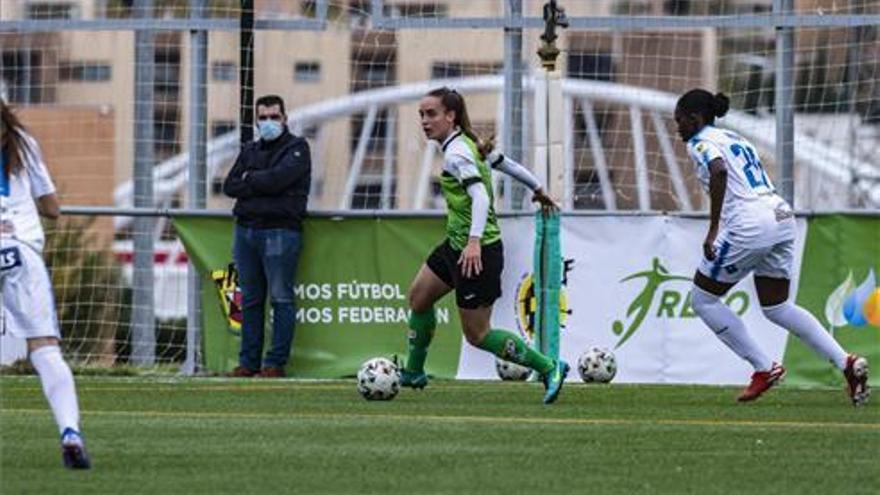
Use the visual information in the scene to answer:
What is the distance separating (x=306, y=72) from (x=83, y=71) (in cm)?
392

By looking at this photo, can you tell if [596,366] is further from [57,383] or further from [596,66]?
[57,383]

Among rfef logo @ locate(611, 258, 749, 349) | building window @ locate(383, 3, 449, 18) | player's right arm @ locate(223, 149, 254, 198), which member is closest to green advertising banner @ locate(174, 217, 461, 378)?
player's right arm @ locate(223, 149, 254, 198)

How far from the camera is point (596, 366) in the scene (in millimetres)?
17391

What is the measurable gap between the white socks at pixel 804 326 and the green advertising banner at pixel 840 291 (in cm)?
248

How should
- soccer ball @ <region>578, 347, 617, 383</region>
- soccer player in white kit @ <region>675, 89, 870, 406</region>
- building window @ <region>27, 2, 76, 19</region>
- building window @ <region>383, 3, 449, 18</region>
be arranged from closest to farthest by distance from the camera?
soccer player in white kit @ <region>675, 89, 870, 406</region> → soccer ball @ <region>578, 347, 617, 383</region> → building window @ <region>383, 3, 449, 18</region> → building window @ <region>27, 2, 76, 19</region>

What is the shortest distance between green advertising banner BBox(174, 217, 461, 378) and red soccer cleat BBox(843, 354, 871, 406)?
4.48 metres

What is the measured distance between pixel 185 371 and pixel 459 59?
18.7 ft

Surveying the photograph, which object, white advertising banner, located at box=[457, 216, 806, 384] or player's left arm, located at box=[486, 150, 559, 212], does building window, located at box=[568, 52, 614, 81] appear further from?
player's left arm, located at box=[486, 150, 559, 212]

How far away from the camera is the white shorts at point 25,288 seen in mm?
10234

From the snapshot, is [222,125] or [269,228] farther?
[222,125]

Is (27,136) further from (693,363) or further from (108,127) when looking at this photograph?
(108,127)

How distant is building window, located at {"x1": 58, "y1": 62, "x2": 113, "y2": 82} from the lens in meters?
27.2

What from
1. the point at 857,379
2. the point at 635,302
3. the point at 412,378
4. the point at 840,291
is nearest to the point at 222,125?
the point at 635,302

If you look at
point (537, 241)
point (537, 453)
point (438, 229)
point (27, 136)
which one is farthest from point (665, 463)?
point (438, 229)
